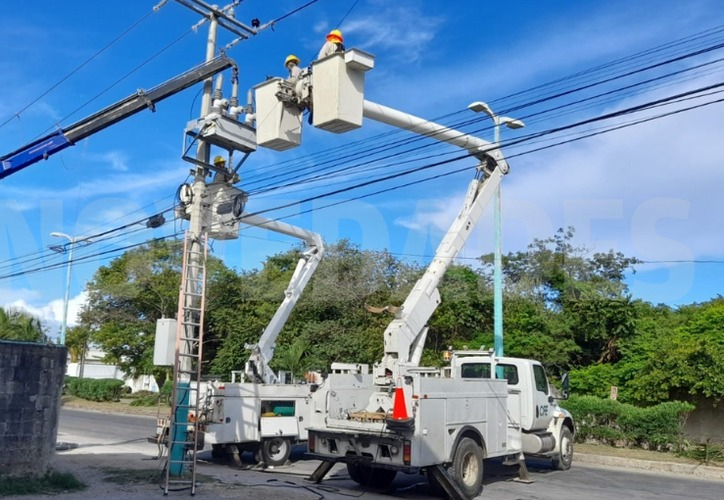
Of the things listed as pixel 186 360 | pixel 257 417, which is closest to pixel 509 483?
pixel 257 417

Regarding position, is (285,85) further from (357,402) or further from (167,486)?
(167,486)

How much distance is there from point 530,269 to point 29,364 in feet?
88.4

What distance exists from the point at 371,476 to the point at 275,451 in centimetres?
366

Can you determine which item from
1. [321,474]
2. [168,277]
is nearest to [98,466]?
[321,474]

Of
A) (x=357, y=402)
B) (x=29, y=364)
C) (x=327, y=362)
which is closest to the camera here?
(x=29, y=364)

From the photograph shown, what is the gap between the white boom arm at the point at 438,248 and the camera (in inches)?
468

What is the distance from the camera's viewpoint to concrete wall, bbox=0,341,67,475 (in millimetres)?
10406

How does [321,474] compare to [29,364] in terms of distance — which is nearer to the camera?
[29,364]

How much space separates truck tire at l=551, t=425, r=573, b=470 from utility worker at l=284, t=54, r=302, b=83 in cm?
957

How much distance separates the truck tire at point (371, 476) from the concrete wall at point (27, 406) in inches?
200

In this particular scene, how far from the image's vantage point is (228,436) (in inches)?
554

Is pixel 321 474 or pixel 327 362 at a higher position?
pixel 327 362

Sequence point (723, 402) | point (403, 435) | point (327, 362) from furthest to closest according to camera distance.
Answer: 1. point (327, 362)
2. point (723, 402)
3. point (403, 435)

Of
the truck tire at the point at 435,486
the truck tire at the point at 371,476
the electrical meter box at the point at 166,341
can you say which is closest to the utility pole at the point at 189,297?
the electrical meter box at the point at 166,341
